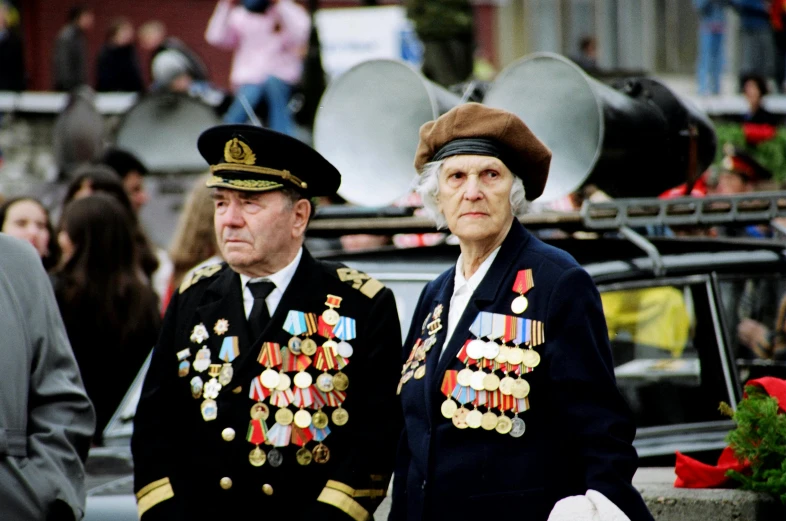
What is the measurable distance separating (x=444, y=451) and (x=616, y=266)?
1.72 meters

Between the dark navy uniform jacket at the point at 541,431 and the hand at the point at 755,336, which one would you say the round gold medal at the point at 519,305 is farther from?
the hand at the point at 755,336

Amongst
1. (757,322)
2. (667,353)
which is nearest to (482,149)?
(667,353)

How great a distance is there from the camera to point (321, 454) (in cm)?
376

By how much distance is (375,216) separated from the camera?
5699 mm

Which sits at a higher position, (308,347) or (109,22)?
(109,22)

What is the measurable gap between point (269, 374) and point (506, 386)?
77 centimetres

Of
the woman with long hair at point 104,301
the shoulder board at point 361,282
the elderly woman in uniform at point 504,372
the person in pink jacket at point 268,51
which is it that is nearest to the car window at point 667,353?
Result: the shoulder board at point 361,282

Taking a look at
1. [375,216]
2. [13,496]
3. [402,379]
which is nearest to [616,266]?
[375,216]

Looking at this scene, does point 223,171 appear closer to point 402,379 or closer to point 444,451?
point 402,379

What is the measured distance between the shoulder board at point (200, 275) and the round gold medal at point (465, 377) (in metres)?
0.97

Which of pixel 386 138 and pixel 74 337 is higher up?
pixel 386 138

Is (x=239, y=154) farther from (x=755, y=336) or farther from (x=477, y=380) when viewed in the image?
(x=755, y=336)

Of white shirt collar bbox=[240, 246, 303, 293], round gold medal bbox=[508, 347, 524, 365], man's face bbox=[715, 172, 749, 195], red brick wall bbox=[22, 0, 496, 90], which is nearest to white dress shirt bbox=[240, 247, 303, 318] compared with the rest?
white shirt collar bbox=[240, 246, 303, 293]

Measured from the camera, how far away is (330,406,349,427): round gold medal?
12.4 feet
